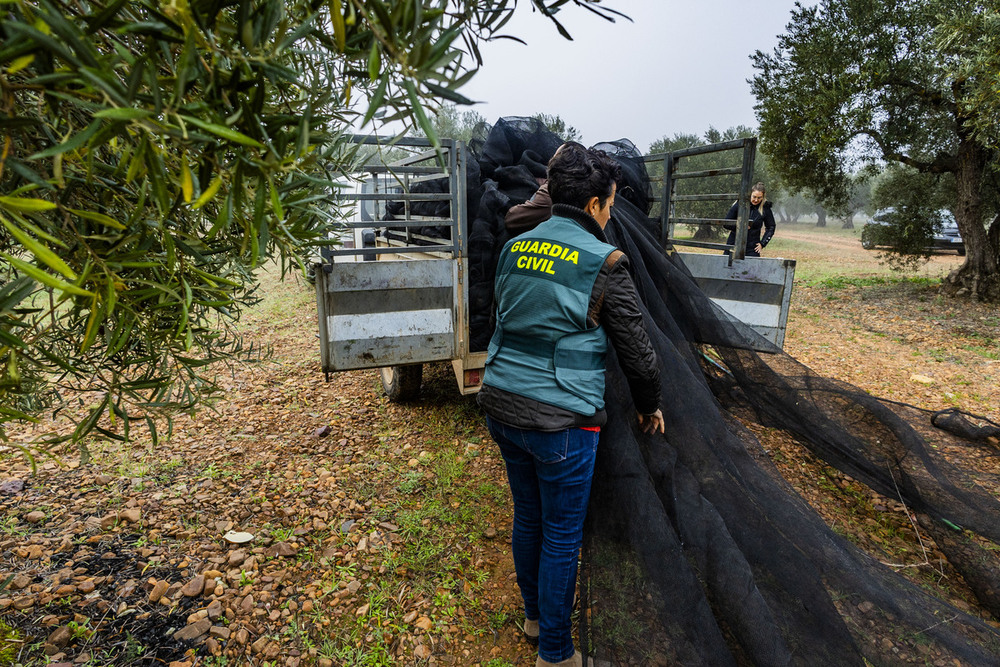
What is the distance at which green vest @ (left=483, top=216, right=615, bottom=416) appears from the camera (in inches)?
82.5

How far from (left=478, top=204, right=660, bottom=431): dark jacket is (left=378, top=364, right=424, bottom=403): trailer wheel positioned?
298 cm

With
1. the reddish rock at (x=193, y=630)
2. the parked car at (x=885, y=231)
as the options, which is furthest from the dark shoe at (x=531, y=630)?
the parked car at (x=885, y=231)

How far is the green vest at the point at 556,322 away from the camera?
6.88 ft

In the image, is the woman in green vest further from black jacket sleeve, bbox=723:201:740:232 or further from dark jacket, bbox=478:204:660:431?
black jacket sleeve, bbox=723:201:740:232

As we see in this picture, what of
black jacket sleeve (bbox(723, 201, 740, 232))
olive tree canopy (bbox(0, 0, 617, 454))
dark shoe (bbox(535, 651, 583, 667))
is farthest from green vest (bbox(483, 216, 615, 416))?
black jacket sleeve (bbox(723, 201, 740, 232))

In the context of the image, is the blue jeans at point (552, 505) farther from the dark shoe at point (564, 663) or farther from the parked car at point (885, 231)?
the parked car at point (885, 231)

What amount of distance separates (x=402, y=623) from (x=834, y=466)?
2.72 meters

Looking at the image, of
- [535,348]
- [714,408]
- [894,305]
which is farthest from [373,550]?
[894,305]

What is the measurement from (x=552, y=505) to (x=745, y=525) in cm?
91

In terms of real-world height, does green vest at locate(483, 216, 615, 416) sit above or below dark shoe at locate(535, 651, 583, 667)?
above

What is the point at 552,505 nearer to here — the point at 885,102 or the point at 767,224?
the point at 767,224

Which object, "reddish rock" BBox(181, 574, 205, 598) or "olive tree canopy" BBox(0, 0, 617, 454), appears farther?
"reddish rock" BBox(181, 574, 205, 598)

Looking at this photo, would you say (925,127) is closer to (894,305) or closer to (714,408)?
(894,305)

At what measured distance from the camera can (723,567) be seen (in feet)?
7.37
